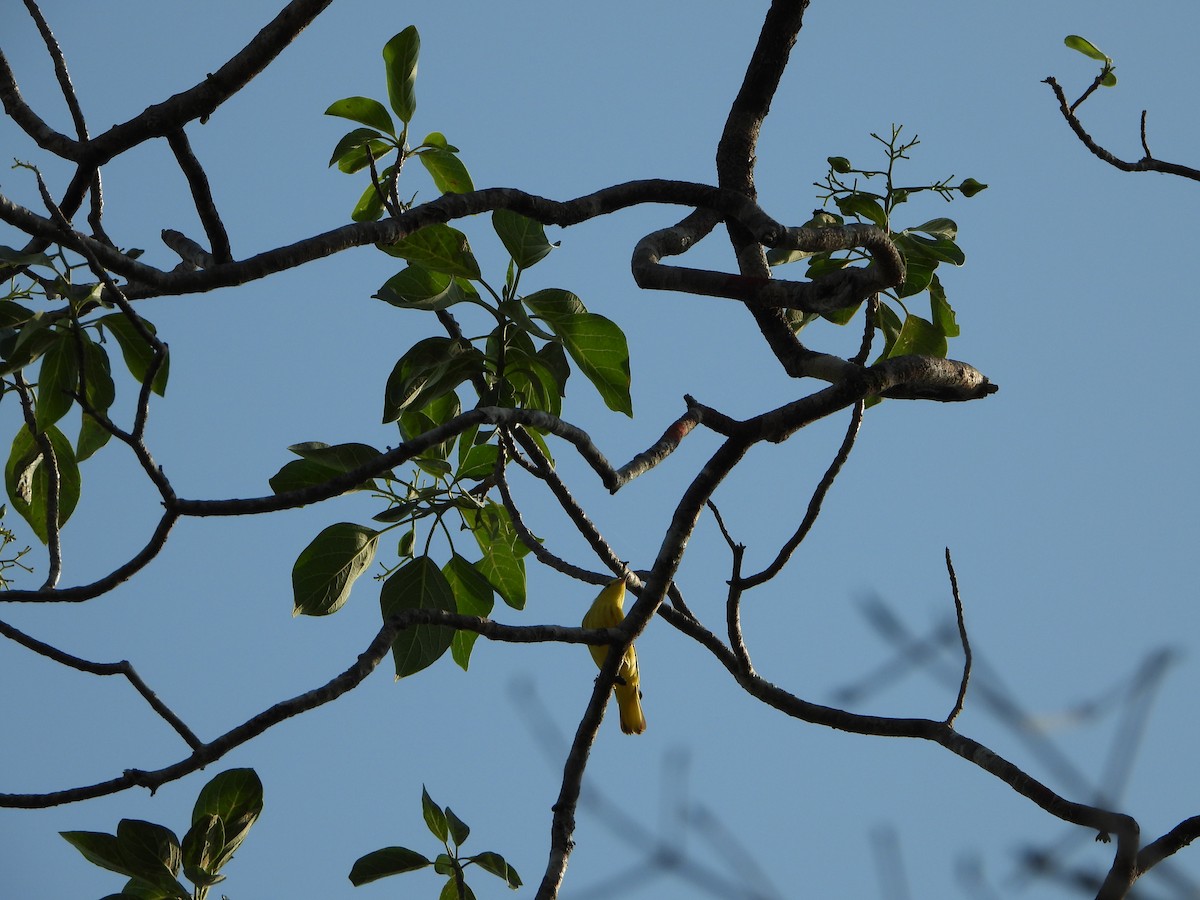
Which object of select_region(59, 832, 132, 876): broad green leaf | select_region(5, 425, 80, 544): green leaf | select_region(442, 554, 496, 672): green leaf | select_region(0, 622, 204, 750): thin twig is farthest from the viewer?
select_region(5, 425, 80, 544): green leaf

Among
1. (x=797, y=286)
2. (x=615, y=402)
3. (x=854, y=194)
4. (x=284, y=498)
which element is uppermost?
(x=854, y=194)

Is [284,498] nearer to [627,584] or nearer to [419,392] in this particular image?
[419,392]

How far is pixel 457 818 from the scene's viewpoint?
7.70 feet

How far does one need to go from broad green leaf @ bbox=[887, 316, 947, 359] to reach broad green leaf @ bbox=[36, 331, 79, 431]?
6.30 ft

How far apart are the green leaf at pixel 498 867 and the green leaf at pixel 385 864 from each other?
0.40 feet

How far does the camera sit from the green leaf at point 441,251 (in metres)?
2.24

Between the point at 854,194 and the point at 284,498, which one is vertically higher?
the point at 854,194

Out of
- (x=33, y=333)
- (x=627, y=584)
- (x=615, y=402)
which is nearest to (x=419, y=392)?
(x=615, y=402)

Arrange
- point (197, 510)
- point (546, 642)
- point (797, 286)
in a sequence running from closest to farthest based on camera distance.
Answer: point (197, 510) → point (546, 642) → point (797, 286)

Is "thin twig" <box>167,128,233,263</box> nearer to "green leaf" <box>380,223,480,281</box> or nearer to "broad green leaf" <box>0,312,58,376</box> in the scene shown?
"green leaf" <box>380,223,480,281</box>

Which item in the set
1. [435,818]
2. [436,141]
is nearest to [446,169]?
[436,141]

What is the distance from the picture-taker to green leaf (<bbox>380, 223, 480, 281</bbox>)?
7.34 feet

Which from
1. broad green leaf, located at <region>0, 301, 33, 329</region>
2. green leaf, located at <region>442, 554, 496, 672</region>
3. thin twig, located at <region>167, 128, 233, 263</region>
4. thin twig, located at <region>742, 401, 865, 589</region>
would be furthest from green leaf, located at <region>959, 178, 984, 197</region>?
broad green leaf, located at <region>0, 301, 33, 329</region>

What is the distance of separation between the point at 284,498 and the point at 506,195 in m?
0.83
